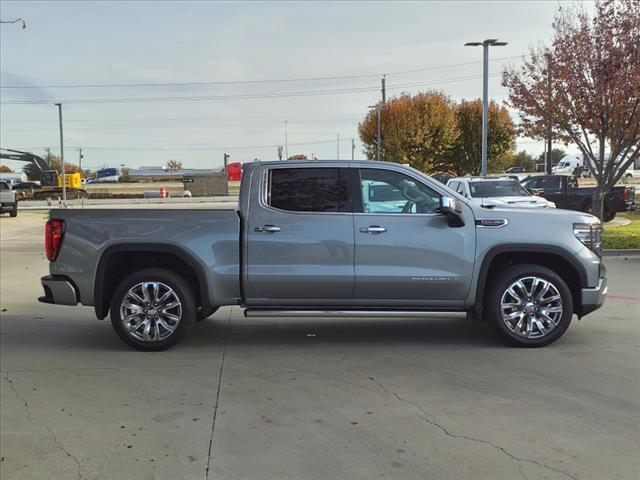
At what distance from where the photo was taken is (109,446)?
Answer: 12.1 ft

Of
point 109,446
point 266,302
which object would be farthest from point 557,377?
point 109,446

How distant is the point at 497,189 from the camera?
16469mm

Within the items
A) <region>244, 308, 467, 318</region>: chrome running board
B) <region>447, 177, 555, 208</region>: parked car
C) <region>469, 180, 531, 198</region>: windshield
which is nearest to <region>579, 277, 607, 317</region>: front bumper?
<region>244, 308, 467, 318</region>: chrome running board

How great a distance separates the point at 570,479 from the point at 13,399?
13.4 ft

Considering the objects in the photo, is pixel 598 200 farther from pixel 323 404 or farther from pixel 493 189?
pixel 323 404

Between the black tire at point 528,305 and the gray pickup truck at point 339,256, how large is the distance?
11 millimetres

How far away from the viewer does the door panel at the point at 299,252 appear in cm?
554

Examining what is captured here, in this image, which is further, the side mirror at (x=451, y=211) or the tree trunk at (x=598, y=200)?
the tree trunk at (x=598, y=200)

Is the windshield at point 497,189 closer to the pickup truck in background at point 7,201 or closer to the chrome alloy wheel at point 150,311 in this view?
the chrome alloy wheel at point 150,311

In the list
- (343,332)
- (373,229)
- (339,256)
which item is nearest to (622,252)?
(343,332)

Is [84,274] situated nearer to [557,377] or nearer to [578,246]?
[557,377]

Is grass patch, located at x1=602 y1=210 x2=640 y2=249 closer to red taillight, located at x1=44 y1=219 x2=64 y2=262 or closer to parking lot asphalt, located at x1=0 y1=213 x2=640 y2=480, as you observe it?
parking lot asphalt, located at x1=0 y1=213 x2=640 y2=480

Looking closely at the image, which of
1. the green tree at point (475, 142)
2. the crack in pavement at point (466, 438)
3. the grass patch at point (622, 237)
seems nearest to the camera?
the crack in pavement at point (466, 438)

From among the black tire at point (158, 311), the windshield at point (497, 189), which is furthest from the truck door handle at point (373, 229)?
the windshield at point (497, 189)
